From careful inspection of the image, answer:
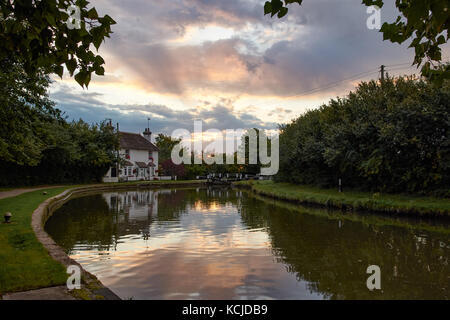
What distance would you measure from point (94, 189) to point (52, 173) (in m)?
5.93

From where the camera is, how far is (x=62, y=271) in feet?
20.4

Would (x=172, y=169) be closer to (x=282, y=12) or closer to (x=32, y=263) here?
(x=32, y=263)

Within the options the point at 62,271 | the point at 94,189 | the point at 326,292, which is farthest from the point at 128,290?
the point at 94,189

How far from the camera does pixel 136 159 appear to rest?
Answer: 58156 millimetres

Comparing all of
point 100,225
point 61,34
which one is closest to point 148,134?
point 100,225

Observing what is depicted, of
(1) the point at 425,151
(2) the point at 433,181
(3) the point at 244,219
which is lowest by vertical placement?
(3) the point at 244,219

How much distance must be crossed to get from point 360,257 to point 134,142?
53674mm

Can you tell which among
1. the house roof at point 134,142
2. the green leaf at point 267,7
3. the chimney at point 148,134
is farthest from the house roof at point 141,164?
the green leaf at point 267,7

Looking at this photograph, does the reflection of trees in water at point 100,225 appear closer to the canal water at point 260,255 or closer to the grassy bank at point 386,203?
the canal water at point 260,255

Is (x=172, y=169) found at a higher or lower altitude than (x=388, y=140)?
lower

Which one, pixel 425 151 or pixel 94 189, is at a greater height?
pixel 425 151
